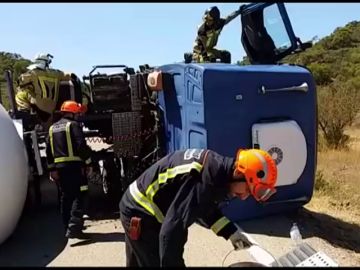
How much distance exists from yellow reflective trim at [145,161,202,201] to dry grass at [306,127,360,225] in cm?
464

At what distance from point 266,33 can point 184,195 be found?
14.7 ft

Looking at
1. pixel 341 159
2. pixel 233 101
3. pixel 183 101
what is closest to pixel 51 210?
pixel 183 101

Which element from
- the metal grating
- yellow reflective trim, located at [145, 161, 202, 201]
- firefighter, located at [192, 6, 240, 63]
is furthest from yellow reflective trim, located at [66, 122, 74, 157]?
yellow reflective trim, located at [145, 161, 202, 201]

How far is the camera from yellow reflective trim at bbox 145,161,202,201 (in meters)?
3.11

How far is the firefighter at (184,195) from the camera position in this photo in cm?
297

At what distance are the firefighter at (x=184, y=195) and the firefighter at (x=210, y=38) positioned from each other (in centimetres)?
439

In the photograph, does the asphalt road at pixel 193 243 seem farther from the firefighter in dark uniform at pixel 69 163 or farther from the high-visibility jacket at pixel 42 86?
the high-visibility jacket at pixel 42 86

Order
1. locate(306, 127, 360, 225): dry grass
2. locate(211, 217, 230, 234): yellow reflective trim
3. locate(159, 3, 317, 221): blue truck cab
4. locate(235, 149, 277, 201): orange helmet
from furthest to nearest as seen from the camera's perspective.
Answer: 1. locate(306, 127, 360, 225): dry grass
2. locate(159, 3, 317, 221): blue truck cab
3. locate(211, 217, 230, 234): yellow reflective trim
4. locate(235, 149, 277, 201): orange helmet

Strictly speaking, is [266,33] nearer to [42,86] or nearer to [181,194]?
[42,86]

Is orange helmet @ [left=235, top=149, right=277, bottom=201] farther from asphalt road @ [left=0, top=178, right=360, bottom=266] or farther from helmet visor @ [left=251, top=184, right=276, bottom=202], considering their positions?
asphalt road @ [left=0, top=178, right=360, bottom=266]

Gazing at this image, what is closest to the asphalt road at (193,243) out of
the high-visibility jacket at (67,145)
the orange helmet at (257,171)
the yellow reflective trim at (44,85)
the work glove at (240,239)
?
the high-visibility jacket at (67,145)

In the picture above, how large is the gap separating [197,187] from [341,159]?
11.8m

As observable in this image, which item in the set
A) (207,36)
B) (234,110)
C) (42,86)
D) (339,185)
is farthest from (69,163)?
(339,185)

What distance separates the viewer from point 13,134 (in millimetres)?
5883
